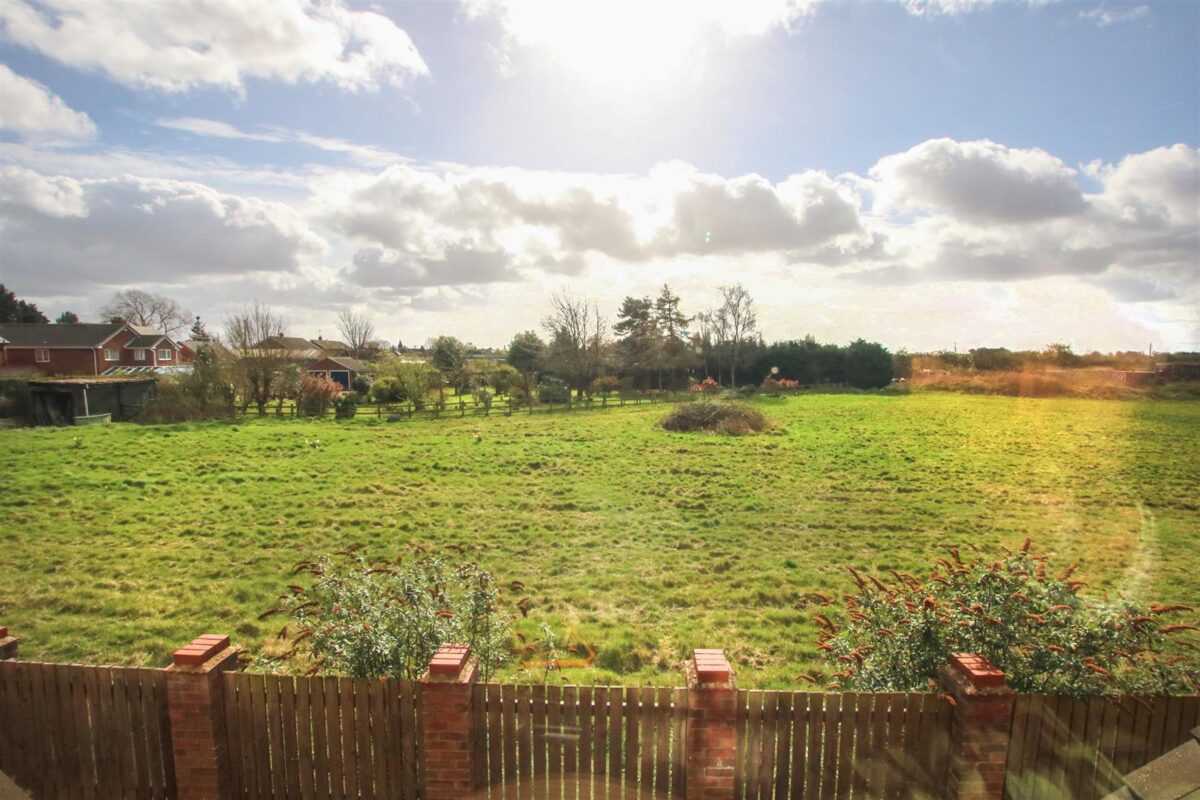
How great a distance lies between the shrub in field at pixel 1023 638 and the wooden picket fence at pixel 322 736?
124 inches

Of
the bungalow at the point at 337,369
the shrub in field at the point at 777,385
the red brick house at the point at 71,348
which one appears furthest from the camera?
the bungalow at the point at 337,369

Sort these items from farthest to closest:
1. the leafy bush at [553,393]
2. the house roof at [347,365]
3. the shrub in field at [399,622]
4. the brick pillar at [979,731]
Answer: the house roof at [347,365] → the leafy bush at [553,393] → the shrub in field at [399,622] → the brick pillar at [979,731]

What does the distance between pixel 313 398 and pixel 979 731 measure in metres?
29.6

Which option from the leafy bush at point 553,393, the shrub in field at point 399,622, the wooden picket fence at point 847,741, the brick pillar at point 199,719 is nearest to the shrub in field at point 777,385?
the leafy bush at point 553,393

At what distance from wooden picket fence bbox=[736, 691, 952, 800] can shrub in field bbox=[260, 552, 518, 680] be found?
81.4 inches

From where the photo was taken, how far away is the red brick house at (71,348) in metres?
38.9

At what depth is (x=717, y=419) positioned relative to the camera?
2200cm

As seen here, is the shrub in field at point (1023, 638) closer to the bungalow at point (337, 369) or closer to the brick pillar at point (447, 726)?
the brick pillar at point (447, 726)

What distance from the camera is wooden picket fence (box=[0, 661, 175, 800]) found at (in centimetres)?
389

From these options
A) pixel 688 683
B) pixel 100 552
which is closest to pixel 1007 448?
pixel 688 683

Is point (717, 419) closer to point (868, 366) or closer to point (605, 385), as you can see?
point (605, 385)

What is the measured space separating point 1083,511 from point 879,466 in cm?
434

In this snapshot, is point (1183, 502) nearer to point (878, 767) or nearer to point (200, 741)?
point (878, 767)

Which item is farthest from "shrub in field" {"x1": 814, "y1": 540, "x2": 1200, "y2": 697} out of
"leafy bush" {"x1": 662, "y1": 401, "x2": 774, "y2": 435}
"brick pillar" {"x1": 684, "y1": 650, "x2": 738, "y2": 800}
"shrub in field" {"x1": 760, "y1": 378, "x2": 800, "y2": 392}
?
"shrub in field" {"x1": 760, "y1": 378, "x2": 800, "y2": 392}
